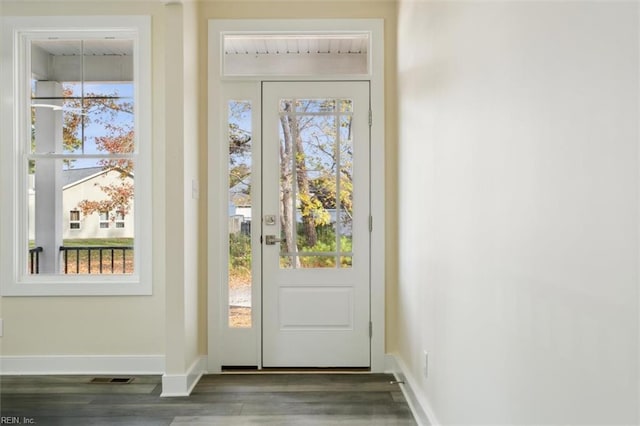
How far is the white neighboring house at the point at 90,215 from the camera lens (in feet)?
11.2

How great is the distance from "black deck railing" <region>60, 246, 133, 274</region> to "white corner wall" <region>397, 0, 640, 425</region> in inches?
88.2

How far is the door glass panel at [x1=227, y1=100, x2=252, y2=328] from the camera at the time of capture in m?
3.43

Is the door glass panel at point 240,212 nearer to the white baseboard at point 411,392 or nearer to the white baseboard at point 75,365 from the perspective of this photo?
the white baseboard at point 75,365

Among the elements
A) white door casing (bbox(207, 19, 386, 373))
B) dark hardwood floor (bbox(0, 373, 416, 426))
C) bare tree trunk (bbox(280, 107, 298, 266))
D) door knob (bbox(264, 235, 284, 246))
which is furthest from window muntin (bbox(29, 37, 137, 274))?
bare tree trunk (bbox(280, 107, 298, 266))

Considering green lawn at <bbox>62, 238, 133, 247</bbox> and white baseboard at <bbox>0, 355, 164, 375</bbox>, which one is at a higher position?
green lawn at <bbox>62, 238, 133, 247</bbox>

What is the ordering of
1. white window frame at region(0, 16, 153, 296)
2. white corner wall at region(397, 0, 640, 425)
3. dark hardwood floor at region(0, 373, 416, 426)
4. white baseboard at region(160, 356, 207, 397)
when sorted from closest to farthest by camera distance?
white corner wall at region(397, 0, 640, 425) < dark hardwood floor at region(0, 373, 416, 426) < white baseboard at region(160, 356, 207, 397) < white window frame at region(0, 16, 153, 296)

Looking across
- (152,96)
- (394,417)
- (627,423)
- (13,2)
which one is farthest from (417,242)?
(13,2)

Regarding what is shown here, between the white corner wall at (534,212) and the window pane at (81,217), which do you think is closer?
the white corner wall at (534,212)

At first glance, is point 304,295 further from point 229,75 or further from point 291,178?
point 229,75

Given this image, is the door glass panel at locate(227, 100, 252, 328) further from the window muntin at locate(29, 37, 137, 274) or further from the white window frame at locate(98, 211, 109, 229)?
the white window frame at locate(98, 211, 109, 229)

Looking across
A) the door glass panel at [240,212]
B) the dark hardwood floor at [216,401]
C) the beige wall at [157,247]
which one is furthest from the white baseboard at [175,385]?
the door glass panel at [240,212]

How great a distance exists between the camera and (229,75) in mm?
3410

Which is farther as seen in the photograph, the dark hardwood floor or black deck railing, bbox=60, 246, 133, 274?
black deck railing, bbox=60, 246, 133, 274

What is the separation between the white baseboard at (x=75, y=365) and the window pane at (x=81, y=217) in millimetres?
606
